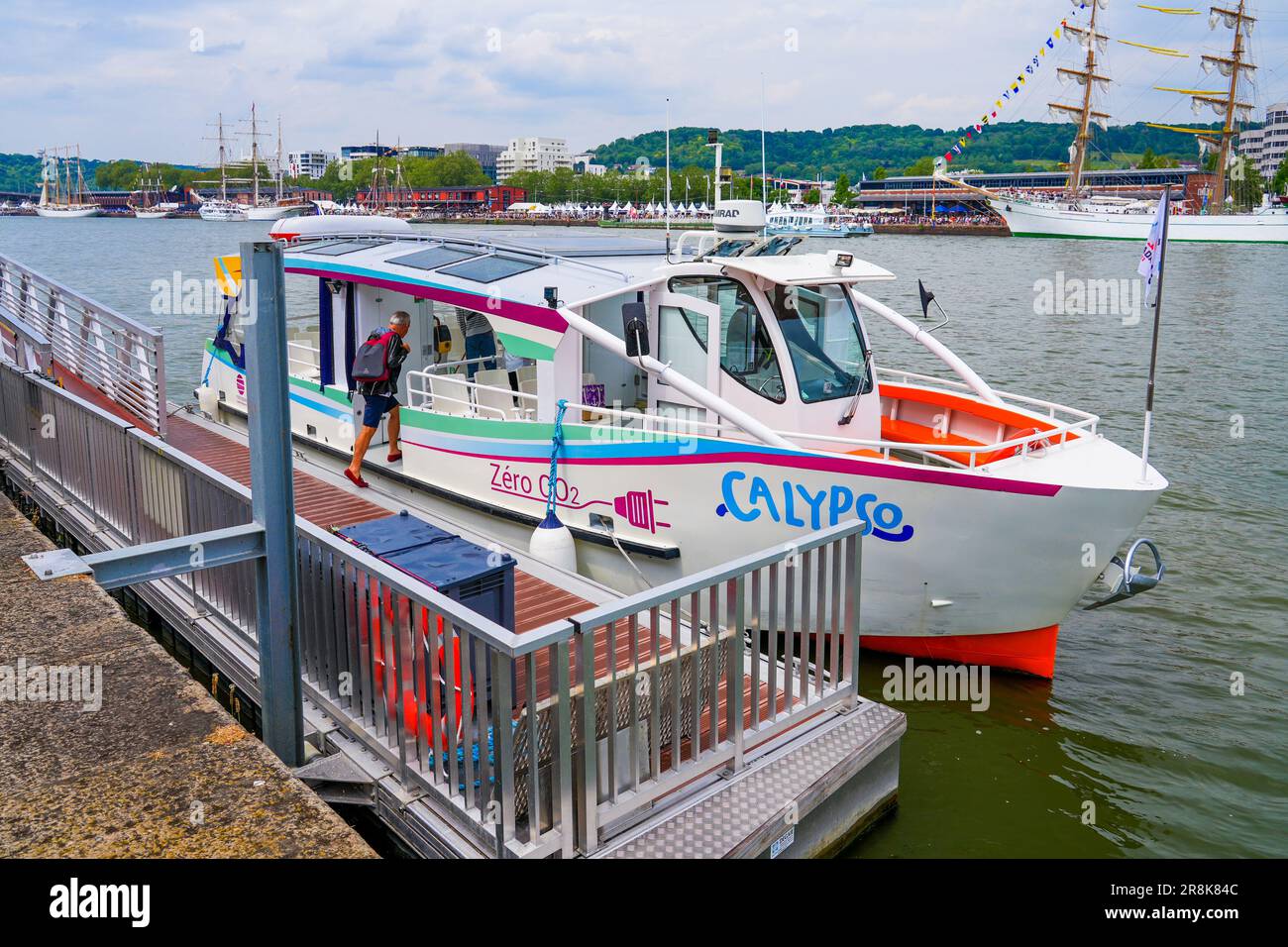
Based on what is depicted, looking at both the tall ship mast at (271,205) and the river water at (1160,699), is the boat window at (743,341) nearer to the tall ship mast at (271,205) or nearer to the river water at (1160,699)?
the river water at (1160,699)

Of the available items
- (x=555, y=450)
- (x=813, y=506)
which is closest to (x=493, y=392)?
(x=555, y=450)

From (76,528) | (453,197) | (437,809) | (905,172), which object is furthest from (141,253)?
(905,172)

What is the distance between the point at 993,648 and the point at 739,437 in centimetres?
278

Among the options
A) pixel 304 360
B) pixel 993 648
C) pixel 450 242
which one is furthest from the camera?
pixel 304 360

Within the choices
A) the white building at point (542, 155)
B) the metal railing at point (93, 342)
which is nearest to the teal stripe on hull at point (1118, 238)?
the white building at point (542, 155)

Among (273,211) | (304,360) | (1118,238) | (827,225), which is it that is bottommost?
(304,360)

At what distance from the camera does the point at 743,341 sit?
970 cm

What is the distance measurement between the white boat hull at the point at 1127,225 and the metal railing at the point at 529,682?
96502 mm

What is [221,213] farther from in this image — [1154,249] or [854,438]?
[1154,249]

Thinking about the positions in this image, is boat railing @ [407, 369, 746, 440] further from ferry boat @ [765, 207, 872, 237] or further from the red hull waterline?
ferry boat @ [765, 207, 872, 237]

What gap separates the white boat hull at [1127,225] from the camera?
320 feet

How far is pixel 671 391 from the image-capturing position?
33.2 ft
